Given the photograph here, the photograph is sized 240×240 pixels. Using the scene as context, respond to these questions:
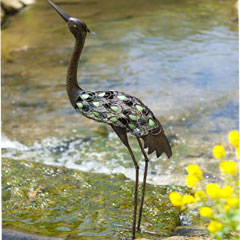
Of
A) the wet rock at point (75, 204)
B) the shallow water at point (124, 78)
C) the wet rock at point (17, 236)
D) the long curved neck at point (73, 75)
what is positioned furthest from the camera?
the shallow water at point (124, 78)

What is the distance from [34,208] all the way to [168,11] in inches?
366

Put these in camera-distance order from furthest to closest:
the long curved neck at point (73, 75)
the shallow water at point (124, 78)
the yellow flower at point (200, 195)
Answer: the shallow water at point (124, 78) → the long curved neck at point (73, 75) → the yellow flower at point (200, 195)

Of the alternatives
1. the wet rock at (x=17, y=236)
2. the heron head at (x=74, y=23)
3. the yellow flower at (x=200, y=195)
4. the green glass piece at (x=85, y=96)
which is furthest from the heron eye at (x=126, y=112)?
the wet rock at (x=17, y=236)

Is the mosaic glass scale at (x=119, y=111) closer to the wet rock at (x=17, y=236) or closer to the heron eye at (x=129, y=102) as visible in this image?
the heron eye at (x=129, y=102)

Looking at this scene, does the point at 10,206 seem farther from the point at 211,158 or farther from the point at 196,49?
the point at 196,49

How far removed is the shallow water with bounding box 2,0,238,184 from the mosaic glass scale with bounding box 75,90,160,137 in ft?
5.90

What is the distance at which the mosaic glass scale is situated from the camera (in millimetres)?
2771

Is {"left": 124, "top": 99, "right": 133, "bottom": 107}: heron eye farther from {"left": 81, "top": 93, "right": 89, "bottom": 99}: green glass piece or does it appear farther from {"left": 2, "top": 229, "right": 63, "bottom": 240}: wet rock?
{"left": 2, "top": 229, "right": 63, "bottom": 240}: wet rock

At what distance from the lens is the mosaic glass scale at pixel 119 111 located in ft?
9.09

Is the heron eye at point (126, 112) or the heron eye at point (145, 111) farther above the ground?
the heron eye at point (126, 112)

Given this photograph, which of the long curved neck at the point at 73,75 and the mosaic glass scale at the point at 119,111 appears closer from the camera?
the mosaic glass scale at the point at 119,111

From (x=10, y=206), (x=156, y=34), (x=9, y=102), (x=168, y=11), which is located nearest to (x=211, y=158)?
(x=10, y=206)

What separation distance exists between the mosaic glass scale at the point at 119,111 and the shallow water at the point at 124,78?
1.80 meters

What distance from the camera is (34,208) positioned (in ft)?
12.0
